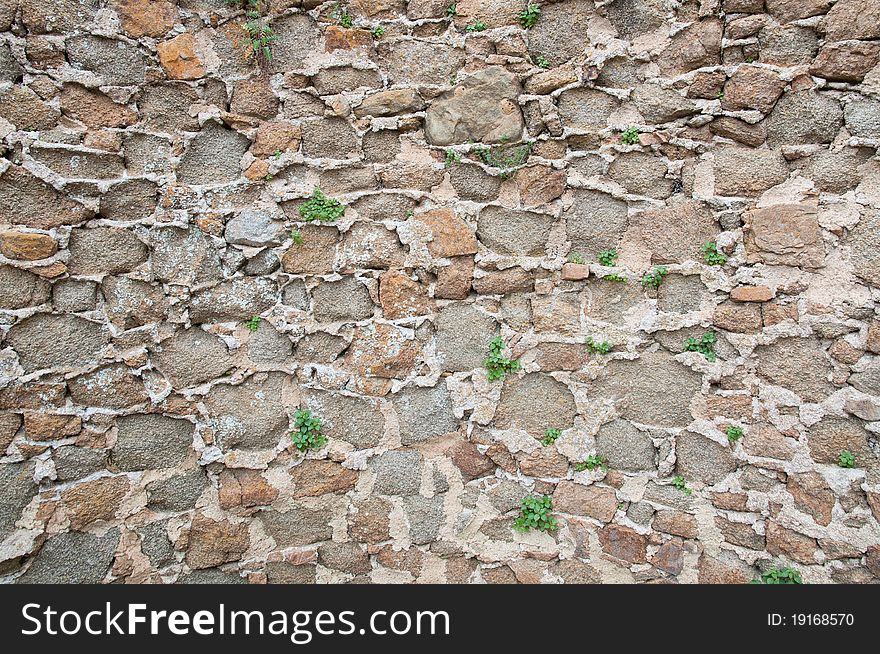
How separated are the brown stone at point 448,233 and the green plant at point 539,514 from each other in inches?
39.5

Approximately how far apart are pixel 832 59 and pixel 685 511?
162cm

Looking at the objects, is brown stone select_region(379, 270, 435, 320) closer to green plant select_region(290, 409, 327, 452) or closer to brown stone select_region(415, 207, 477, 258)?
brown stone select_region(415, 207, 477, 258)

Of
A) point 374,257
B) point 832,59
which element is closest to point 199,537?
point 374,257

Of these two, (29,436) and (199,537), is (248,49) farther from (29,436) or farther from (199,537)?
(199,537)

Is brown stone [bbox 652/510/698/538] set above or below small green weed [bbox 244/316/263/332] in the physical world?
below

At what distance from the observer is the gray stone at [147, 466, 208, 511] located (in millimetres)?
1991

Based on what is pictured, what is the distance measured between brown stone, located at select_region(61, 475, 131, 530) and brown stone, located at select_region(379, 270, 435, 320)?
1.18 metres

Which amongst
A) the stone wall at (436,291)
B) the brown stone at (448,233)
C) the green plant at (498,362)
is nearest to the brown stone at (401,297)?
the stone wall at (436,291)

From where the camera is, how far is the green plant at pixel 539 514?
6.71 ft

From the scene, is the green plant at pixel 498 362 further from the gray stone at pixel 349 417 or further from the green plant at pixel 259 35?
the green plant at pixel 259 35

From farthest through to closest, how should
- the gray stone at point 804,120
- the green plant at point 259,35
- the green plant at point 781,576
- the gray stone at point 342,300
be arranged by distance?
the gray stone at point 342,300 → the green plant at point 259,35 → the green plant at point 781,576 → the gray stone at point 804,120

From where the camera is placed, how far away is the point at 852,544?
5.75 ft

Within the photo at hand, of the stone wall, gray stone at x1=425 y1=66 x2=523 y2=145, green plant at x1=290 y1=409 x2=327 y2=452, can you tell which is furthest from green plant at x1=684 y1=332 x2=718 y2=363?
green plant at x1=290 y1=409 x2=327 y2=452

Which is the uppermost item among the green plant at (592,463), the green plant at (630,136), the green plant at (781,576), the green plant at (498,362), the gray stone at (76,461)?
the green plant at (630,136)
